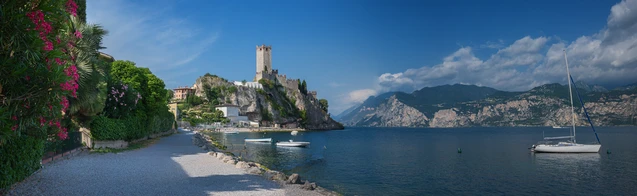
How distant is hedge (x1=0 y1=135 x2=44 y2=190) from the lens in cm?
1065

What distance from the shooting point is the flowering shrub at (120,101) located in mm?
31192

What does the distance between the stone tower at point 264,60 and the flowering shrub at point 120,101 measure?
13703cm

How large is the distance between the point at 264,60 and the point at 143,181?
160 m

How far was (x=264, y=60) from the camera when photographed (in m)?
173

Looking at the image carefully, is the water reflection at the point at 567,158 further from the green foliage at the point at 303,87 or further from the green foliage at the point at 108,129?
the green foliage at the point at 303,87

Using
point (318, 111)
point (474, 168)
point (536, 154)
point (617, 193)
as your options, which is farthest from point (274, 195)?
point (318, 111)

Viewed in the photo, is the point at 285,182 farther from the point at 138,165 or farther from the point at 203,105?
the point at 203,105

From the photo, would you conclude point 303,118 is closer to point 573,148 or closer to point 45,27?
point 573,148

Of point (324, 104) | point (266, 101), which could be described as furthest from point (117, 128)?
point (324, 104)

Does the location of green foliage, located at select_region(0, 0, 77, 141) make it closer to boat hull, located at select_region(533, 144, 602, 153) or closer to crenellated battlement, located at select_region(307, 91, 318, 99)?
boat hull, located at select_region(533, 144, 602, 153)

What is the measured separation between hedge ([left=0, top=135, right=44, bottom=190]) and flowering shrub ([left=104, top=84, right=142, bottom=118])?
18258mm

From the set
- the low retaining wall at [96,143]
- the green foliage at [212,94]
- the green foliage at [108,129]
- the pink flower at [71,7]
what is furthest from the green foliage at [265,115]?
the pink flower at [71,7]

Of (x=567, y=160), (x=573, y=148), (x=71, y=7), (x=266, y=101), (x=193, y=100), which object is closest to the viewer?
(x=71, y=7)

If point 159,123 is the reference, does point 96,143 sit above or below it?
below
